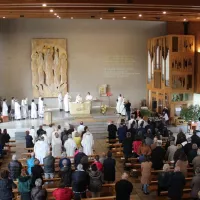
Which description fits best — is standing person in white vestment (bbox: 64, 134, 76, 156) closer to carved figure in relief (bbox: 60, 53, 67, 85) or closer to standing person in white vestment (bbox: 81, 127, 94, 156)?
standing person in white vestment (bbox: 81, 127, 94, 156)

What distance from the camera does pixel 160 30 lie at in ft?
77.2

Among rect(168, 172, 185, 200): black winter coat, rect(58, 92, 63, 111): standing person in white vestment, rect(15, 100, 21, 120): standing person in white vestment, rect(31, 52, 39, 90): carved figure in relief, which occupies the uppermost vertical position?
rect(31, 52, 39, 90): carved figure in relief

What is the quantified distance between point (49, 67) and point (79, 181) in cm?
1528

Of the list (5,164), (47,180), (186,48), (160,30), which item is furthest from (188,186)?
(160,30)

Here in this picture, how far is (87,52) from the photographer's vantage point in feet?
75.0

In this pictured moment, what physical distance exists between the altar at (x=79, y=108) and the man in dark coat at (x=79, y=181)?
11887 millimetres

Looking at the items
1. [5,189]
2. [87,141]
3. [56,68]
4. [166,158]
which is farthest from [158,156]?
[56,68]

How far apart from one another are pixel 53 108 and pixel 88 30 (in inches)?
229

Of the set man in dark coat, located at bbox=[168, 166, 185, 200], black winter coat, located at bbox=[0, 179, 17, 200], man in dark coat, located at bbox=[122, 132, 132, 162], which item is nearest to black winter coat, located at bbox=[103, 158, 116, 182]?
man in dark coat, located at bbox=[168, 166, 185, 200]

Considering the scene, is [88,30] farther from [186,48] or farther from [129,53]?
[186,48]

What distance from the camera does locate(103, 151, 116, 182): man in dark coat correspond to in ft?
30.5

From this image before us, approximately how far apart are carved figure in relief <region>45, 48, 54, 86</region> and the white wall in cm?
113

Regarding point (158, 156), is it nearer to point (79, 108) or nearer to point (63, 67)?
point (79, 108)

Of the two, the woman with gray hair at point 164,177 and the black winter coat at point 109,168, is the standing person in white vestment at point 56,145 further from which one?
the woman with gray hair at point 164,177
